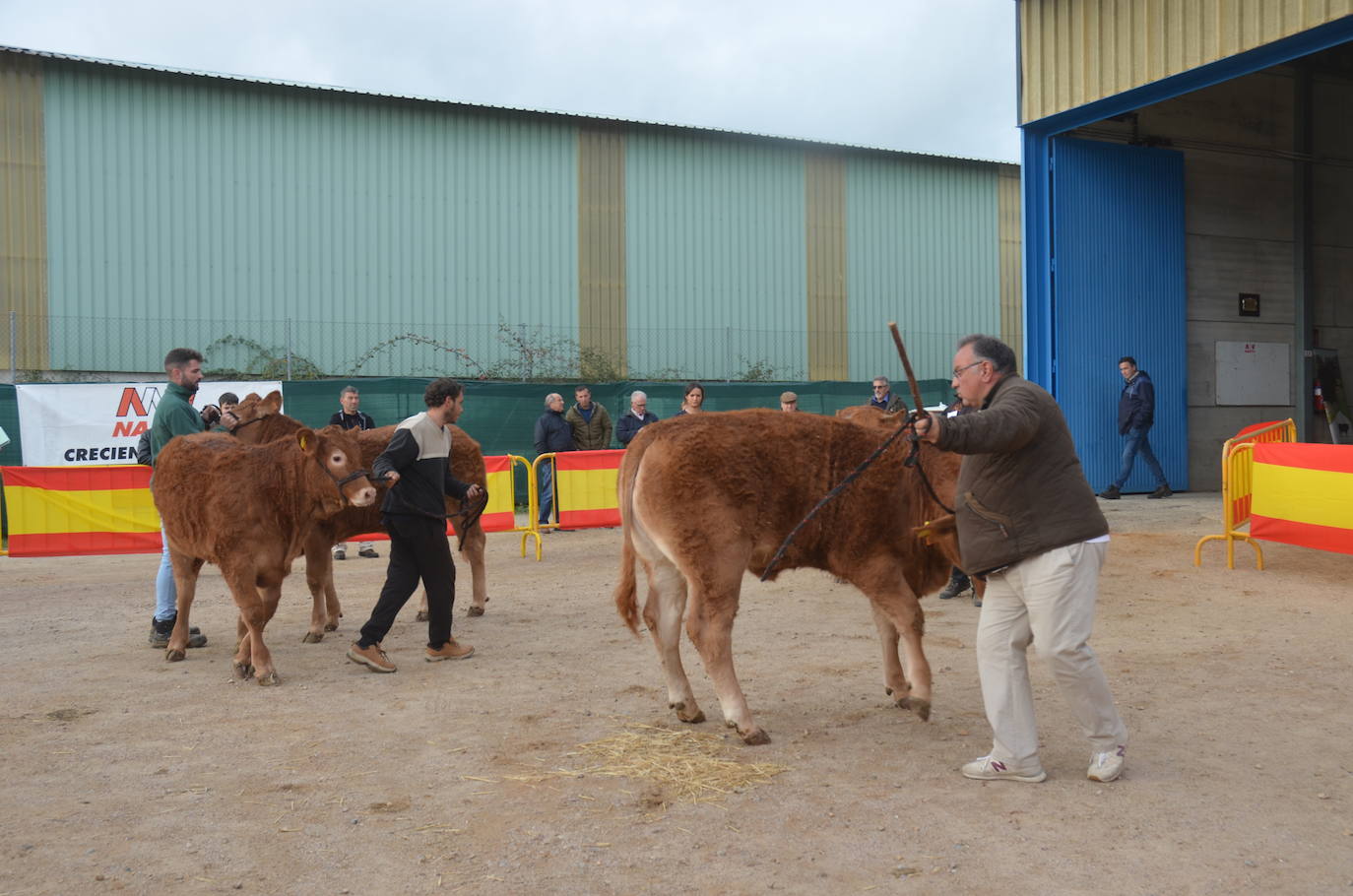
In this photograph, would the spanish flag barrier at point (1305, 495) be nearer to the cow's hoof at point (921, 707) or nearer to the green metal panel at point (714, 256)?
the cow's hoof at point (921, 707)

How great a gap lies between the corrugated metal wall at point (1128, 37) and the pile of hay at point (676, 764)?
10.4m

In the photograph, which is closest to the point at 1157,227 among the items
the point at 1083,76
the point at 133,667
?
the point at 1083,76

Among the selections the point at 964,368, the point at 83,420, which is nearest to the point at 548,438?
the point at 83,420

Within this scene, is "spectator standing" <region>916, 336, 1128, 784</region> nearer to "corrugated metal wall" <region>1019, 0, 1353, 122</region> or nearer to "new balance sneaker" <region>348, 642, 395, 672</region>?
"new balance sneaker" <region>348, 642, 395, 672</region>

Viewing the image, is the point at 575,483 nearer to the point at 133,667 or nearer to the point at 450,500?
the point at 450,500

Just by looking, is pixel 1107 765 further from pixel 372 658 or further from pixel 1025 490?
pixel 372 658

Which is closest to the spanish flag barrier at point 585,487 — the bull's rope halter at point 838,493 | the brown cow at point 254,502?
the brown cow at point 254,502

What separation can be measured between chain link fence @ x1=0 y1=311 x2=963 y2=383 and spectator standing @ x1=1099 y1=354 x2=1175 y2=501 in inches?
244

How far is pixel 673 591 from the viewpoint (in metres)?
5.83

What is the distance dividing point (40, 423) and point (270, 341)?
195 inches

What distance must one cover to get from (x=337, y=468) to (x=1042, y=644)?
14.9ft

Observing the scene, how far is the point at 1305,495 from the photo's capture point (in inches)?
380

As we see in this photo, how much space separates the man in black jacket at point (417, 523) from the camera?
693 cm

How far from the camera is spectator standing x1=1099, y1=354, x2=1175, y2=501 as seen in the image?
51.8 feet
